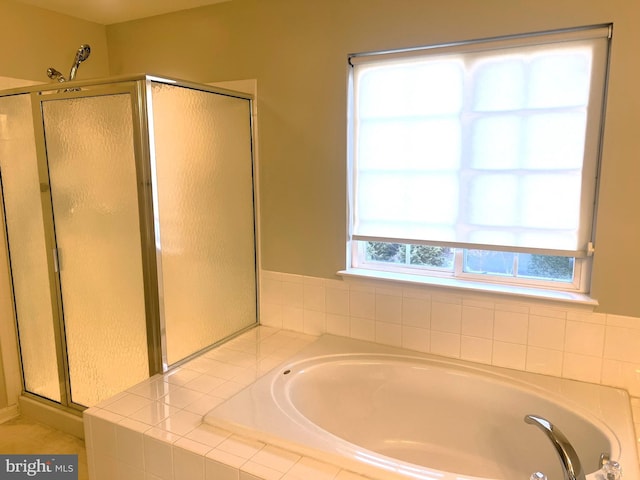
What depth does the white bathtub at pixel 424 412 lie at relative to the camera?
5.73ft

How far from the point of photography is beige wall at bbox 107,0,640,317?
6.17ft

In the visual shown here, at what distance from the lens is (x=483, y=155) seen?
7.04 feet

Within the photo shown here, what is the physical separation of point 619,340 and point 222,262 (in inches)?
75.4

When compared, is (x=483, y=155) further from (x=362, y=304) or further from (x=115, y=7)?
(x=115, y=7)

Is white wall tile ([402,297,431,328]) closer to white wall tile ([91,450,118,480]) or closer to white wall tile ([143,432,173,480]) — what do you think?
white wall tile ([143,432,173,480])

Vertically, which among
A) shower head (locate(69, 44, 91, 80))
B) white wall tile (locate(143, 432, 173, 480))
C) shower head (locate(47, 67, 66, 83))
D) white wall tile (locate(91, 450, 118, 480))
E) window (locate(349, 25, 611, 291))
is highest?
shower head (locate(69, 44, 91, 80))

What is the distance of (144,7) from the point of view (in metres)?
2.66

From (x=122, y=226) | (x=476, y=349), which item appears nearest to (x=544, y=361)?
(x=476, y=349)

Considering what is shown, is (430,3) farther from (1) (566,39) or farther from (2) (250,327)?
(2) (250,327)

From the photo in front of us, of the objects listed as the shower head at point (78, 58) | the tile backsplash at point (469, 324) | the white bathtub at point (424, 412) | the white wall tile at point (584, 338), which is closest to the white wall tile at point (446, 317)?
the tile backsplash at point (469, 324)

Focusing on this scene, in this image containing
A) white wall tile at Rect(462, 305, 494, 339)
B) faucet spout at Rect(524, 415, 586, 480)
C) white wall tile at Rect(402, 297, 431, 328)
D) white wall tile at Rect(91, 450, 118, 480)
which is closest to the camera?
faucet spout at Rect(524, 415, 586, 480)

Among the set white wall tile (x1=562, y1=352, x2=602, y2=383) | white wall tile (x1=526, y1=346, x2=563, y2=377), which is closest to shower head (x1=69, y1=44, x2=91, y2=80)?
white wall tile (x1=526, y1=346, x2=563, y2=377)

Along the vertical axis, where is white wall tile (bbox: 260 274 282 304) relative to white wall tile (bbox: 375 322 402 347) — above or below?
above

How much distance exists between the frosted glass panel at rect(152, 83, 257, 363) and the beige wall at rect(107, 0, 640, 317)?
0.16 metres
